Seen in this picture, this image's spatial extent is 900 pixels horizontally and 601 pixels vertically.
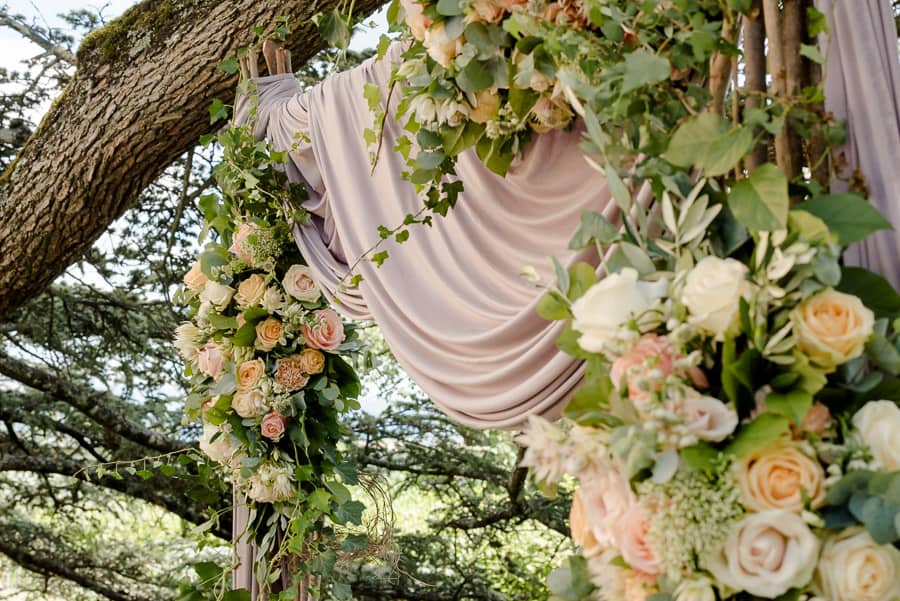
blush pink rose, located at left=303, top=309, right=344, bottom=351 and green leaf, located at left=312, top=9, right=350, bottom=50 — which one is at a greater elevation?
green leaf, located at left=312, top=9, right=350, bottom=50

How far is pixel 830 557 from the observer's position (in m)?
0.94

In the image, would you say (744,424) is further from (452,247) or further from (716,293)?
(452,247)

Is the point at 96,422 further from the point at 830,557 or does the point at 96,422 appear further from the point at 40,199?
the point at 830,557

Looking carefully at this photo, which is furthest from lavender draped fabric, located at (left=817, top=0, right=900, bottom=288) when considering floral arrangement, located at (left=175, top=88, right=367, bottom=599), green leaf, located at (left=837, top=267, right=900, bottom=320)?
floral arrangement, located at (left=175, top=88, right=367, bottom=599)

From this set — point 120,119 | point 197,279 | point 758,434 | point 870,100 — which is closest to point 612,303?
point 758,434

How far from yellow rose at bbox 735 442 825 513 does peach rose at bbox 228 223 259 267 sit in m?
1.65

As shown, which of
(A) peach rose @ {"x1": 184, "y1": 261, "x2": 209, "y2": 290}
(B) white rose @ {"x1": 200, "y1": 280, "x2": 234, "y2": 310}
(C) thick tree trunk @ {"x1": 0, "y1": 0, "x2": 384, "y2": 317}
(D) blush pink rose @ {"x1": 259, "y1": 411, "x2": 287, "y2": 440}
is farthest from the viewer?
(C) thick tree trunk @ {"x1": 0, "y1": 0, "x2": 384, "y2": 317}

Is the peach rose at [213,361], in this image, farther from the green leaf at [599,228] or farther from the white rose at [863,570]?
the white rose at [863,570]

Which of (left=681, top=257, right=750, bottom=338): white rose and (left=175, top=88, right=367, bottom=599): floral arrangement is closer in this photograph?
(left=681, top=257, right=750, bottom=338): white rose

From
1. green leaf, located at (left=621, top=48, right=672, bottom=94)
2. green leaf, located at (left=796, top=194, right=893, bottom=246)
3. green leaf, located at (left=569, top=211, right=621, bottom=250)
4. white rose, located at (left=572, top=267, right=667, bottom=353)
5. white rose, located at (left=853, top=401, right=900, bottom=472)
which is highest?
green leaf, located at (left=621, top=48, right=672, bottom=94)

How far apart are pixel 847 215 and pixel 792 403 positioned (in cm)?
19

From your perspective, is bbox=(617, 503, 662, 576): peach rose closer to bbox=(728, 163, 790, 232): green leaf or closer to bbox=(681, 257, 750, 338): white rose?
bbox=(681, 257, 750, 338): white rose

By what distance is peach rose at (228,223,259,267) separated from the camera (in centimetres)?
243

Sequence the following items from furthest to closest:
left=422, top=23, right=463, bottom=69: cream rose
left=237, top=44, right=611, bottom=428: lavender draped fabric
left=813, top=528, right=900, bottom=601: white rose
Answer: left=237, top=44, right=611, bottom=428: lavender draped fabric < left=422, top=23, right=463, bottom=69: cream rose < left=813, top=528, right=900, bottom=601: white rose
